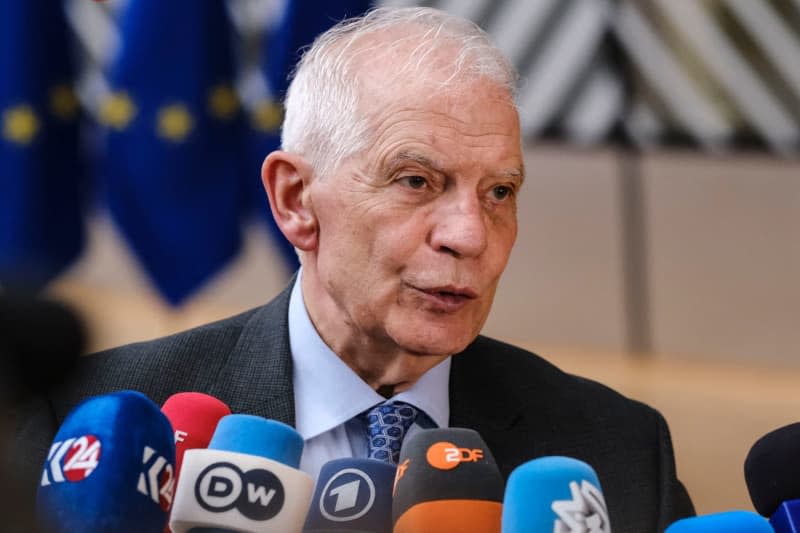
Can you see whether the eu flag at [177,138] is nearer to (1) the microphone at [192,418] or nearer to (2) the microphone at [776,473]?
(1) the microphone at [192,418]

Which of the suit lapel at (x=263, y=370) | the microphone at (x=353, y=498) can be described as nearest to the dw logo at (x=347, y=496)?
the microphone at (x=353, y=498)

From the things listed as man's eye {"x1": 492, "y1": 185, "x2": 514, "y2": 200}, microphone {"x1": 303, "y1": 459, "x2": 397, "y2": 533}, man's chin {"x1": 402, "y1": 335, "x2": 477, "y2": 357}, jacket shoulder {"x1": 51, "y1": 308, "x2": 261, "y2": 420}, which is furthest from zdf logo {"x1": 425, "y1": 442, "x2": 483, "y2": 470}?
jacket shoulder {"x1": 51, "y1": 308, "x2": 261, "y2": 420}

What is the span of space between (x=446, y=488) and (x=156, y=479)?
0.89 ft

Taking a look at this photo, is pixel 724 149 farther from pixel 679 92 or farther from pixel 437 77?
pixel 437 77

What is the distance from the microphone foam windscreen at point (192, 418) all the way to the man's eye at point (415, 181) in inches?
16.7

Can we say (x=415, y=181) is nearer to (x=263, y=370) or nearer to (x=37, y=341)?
(x=263, y=370)

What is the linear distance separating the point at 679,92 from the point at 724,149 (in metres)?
0.31

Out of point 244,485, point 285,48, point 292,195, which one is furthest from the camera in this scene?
point 285,48

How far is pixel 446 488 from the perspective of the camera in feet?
4.36

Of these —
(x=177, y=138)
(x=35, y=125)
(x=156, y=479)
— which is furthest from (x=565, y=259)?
(x=156, y=479)

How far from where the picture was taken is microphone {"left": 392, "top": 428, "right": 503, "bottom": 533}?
1312 millimetres

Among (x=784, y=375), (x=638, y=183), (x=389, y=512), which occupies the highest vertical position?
(x=389, y=512)

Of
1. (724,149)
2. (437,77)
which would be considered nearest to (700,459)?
(724,149)

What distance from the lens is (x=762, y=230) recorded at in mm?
5938
